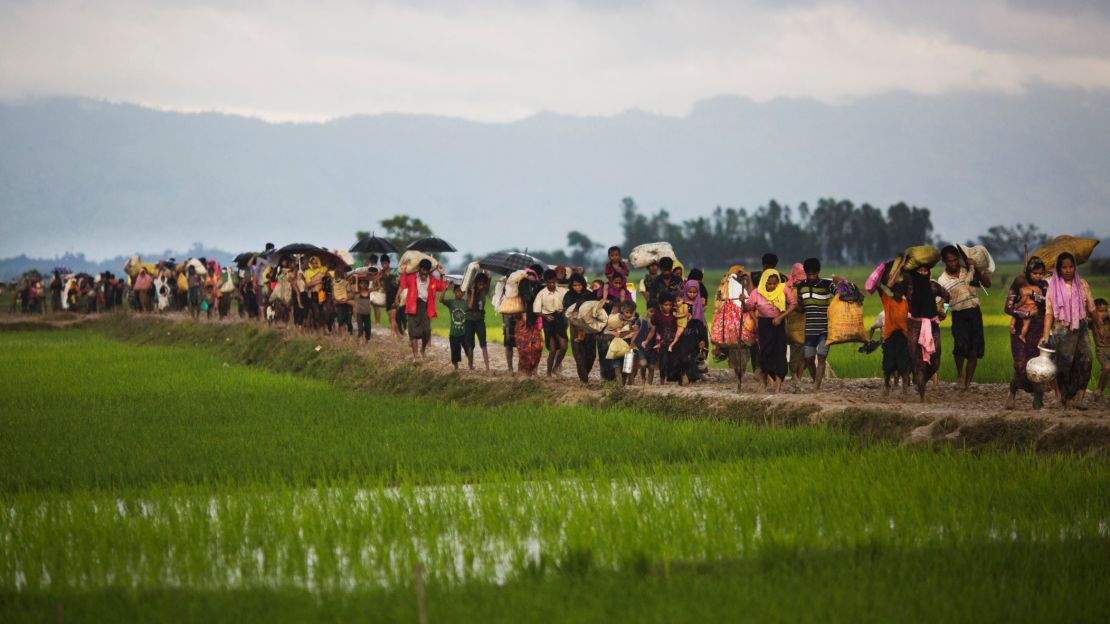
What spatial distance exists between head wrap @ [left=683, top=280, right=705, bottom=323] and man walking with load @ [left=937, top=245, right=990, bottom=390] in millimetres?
2535

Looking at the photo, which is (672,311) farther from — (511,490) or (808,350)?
(511,490)

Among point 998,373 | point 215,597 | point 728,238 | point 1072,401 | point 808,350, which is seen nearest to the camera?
point 215,597

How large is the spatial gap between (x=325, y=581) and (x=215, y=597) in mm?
548

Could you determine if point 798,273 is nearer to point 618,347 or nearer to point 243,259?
point 618,347

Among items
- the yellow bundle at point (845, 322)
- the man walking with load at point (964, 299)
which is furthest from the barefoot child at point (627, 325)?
the man walking with load at point (964, 299)

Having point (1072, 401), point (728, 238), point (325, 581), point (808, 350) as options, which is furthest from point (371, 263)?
point (728, 238)

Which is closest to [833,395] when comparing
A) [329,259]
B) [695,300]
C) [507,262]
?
[695,300]

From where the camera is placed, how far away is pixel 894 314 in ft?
37.8

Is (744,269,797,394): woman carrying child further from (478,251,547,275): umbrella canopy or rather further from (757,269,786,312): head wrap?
(478,251,547,275): umbrella canopy

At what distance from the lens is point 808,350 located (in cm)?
1243

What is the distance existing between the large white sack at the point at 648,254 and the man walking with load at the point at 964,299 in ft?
9.79

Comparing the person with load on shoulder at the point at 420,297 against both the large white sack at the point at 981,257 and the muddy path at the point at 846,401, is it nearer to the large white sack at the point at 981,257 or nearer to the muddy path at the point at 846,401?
the muddy path at the point at 846,401

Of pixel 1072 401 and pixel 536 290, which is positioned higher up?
pixel 536 290

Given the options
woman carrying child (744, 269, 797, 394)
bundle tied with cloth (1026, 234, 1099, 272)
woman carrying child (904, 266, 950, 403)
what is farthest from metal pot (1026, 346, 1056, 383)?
woman carrying child (744, 269, 797, 394)
